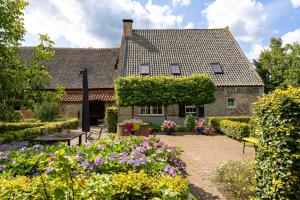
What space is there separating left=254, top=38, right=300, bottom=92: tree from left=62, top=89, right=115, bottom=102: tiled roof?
74.3 feet

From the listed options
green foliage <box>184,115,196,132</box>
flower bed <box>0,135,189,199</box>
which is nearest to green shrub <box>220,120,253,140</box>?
green foliage <box>184,115,196,132</box>

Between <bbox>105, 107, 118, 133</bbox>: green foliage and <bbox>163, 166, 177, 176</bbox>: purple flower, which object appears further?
<bbox>105, 107, 118, 133</bbox>: green foliage

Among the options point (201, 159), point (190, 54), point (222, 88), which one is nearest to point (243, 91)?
point (222, 88)

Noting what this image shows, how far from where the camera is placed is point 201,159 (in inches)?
471

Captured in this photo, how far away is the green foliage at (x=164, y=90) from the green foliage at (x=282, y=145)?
18.2 meters

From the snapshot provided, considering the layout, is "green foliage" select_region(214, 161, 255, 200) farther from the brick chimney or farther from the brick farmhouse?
the brick chimney

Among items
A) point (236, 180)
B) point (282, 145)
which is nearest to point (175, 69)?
point (236, 180)

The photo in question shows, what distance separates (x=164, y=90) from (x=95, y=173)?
1798 cm

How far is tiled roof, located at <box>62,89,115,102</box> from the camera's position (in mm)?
29359

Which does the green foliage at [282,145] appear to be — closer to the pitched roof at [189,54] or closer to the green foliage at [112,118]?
the green foliage at [112,118]

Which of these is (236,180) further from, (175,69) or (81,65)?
→ (81,65)

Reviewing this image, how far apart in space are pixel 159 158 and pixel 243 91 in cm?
2001

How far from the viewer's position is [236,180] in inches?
300

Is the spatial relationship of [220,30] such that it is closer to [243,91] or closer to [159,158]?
[243,91]
